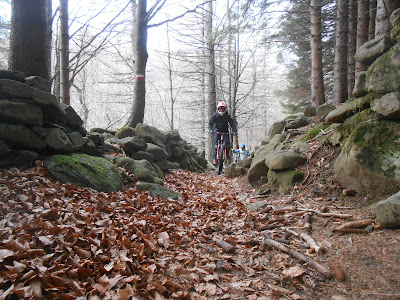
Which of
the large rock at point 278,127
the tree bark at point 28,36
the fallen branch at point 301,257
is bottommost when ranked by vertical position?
the fallen branch at point 301,257

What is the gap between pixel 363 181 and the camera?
345 centimetres

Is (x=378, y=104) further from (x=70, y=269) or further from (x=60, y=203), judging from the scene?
(x=60, y=203)

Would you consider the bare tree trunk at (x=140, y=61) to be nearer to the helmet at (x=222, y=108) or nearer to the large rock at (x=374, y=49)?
the helmet at (x=222, y=108)

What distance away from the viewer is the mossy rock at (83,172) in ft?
13.3

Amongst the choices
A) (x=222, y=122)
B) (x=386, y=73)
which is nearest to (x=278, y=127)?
(x=222, y=122)

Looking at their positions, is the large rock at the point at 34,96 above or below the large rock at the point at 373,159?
above

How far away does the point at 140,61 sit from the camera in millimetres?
8852

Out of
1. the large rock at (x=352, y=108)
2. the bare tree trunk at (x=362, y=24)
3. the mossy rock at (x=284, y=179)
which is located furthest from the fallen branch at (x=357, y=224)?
the bare tree trunk at (x=362, y=24)

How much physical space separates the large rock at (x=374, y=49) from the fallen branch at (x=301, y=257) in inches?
139

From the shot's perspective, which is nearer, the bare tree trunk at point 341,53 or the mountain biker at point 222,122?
the bare tree trunk at point 341,53

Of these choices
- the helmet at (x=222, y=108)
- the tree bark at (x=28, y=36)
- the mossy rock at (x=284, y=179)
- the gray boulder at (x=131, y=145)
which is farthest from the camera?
the helmet at (x=222, y=108)

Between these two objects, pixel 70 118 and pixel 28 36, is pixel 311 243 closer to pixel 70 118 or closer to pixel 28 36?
pixel 70 118

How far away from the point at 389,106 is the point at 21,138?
5608mm

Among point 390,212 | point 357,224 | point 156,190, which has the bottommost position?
point 357,224
